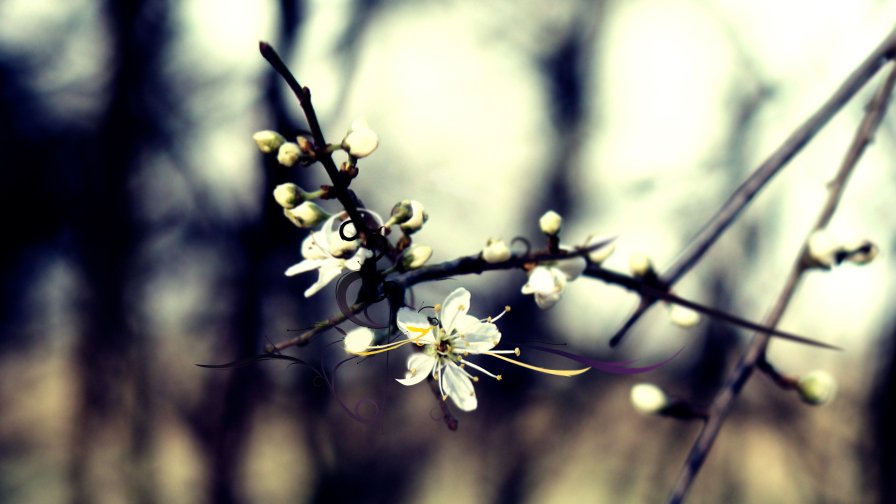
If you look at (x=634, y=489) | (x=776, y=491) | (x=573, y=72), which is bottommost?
(x=776, y=491)

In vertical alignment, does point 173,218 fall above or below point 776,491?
above

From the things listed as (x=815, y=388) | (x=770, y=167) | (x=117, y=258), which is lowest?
(x=815, y=388)

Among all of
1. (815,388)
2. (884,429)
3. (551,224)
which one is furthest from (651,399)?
(884,429)

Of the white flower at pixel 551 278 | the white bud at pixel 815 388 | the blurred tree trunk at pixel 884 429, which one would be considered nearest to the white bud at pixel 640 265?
the white flower at pixel 551 278

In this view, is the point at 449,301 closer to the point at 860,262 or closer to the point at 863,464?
the point at 860,262

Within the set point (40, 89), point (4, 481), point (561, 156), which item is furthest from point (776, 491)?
point (40, 89)

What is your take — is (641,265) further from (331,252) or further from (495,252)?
(331,252)

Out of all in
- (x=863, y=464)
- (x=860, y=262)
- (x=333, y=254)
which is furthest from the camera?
(x=863, y=464)

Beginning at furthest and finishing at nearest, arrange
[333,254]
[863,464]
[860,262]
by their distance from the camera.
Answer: [863,464] < [860,262] < [333,254]
